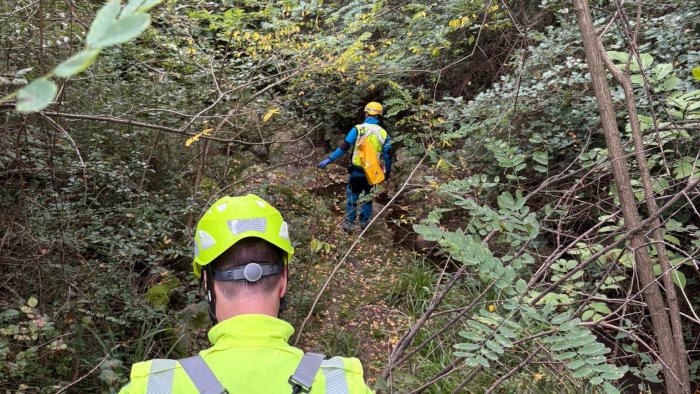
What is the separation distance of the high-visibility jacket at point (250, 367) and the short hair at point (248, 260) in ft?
0.33

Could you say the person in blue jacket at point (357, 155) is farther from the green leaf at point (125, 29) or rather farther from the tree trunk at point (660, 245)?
the green leaf at point (125, 29)

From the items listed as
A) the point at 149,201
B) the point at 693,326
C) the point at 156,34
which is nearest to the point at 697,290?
the point at 693,326

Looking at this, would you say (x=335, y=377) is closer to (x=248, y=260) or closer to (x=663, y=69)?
(x=248, y=260)

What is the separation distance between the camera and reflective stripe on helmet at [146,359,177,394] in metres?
1.13

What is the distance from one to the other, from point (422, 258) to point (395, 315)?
1367 mm

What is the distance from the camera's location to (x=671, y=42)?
13.4 ft

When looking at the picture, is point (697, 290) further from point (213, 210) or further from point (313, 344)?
point (213, 210)

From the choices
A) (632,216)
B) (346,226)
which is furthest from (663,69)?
(346,226)

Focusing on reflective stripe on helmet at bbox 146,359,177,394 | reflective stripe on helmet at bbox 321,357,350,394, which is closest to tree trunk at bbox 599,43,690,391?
reflective stripe on helmet at bbox 321,357,350,394

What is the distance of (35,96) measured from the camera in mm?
448

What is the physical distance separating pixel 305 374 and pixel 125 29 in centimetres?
92

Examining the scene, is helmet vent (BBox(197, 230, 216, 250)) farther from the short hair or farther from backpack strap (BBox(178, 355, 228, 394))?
backpack strap (BBox(178, 355, 228, 394))

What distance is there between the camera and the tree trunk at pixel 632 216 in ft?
6.60

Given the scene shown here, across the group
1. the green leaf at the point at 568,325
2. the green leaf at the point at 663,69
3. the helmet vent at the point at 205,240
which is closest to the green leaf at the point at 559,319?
the green leaf at the point at 568,325
